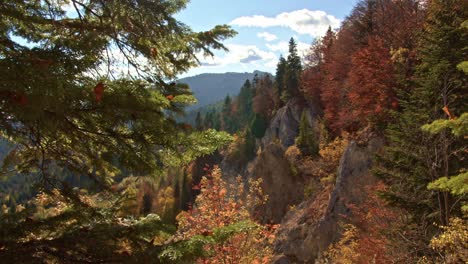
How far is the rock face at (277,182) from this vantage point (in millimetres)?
29766

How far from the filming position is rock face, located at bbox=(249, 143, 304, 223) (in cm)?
2977

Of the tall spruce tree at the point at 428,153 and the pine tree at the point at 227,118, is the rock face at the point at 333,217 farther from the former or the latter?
the pine tree at the point at 227,118

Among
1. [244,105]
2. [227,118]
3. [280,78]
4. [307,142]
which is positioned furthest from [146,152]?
[227,118]

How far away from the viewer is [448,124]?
237 inches

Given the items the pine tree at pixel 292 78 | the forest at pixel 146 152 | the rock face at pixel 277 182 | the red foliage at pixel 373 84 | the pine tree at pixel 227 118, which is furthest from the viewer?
the pine tree at pixel 227 118

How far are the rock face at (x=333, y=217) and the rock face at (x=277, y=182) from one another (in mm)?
6740

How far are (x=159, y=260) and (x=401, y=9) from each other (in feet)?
102

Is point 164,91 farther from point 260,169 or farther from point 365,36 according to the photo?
point 365,36

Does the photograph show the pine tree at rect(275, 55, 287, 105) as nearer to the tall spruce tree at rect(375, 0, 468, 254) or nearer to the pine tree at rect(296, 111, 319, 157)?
the pine tree at rect(296, 111, 319, 157)

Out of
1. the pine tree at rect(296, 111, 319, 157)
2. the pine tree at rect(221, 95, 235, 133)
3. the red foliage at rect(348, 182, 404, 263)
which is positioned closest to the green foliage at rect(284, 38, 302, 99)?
the pine tree at rect(296, 111, 319, 157)

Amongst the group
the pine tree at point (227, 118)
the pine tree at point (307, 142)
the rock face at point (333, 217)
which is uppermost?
the pine tree at point (227, 118)

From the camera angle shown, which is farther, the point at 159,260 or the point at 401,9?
the point at 401,9

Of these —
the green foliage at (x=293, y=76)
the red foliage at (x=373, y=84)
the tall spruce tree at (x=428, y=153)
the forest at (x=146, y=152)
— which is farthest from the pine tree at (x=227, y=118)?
the tall spruce tree at (x=428, y=153)

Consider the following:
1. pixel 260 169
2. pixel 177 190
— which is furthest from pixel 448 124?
pixel 177 190
